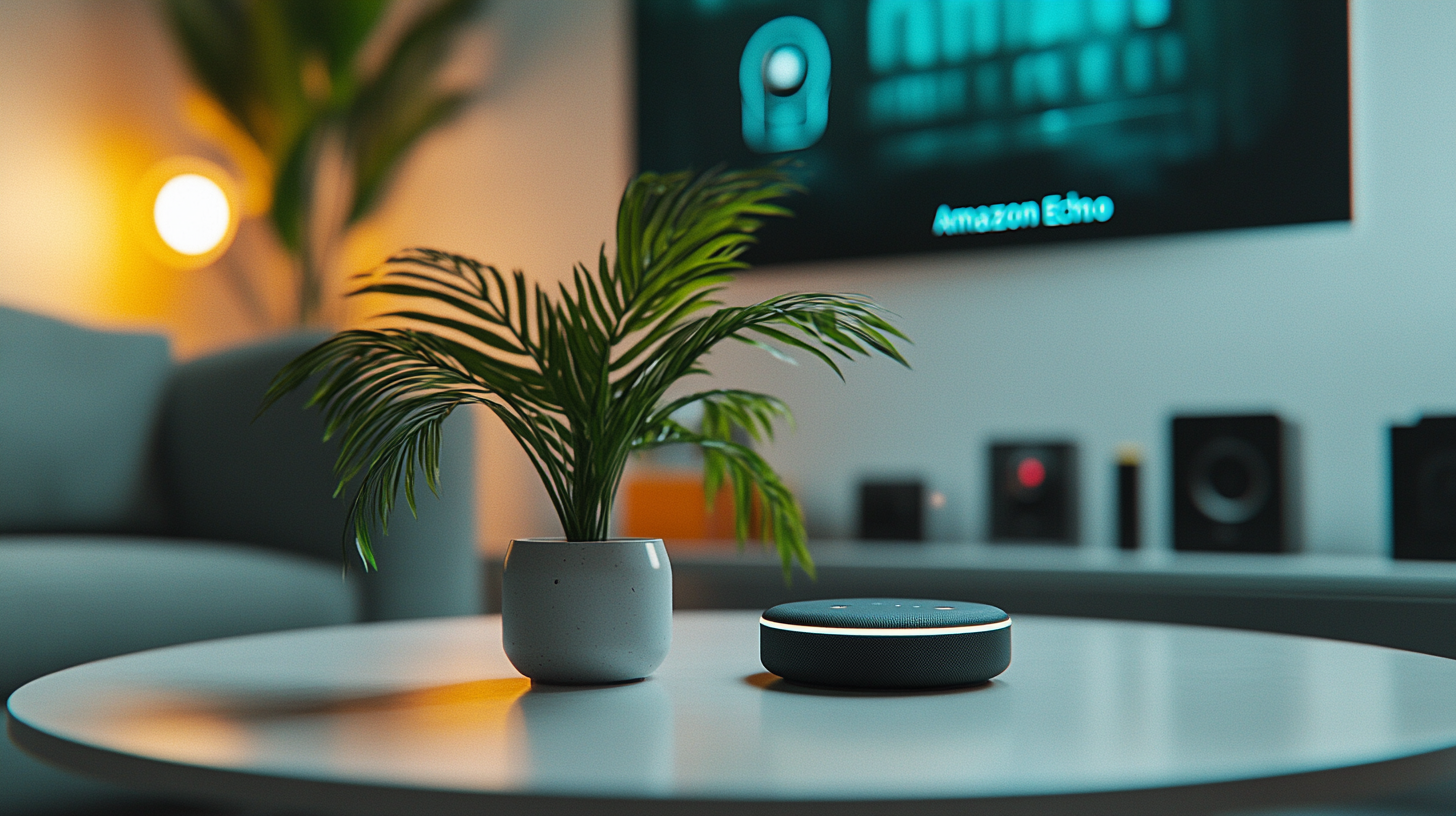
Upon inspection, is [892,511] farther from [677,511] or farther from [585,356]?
[585,356]

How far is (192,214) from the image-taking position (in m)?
3.11

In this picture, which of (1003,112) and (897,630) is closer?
(897,630)

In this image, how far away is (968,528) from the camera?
254cm

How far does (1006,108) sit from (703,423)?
4.97 ft

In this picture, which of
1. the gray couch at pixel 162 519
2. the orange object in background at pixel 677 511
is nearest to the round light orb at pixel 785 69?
the orange object in background at pixel 677 511

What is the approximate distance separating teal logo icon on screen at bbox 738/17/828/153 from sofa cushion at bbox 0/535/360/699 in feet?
4.54

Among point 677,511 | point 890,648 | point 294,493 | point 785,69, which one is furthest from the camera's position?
point 785,69

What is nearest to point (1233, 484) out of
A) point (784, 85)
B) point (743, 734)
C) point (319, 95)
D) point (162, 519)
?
point (784, 85)

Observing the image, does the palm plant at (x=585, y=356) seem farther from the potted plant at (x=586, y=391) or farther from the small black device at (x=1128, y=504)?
the small black device at (x=1128, y=504)

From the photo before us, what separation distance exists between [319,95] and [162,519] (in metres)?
1.42

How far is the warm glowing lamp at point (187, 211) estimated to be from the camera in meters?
3.11

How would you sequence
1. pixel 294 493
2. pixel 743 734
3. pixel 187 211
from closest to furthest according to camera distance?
pixel 743 734 → pixel 294 493 → pixel 187 211

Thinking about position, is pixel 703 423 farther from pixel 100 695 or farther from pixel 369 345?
pixel 100 695

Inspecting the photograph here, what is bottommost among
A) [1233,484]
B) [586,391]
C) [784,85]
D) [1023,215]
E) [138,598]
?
[138,598]
